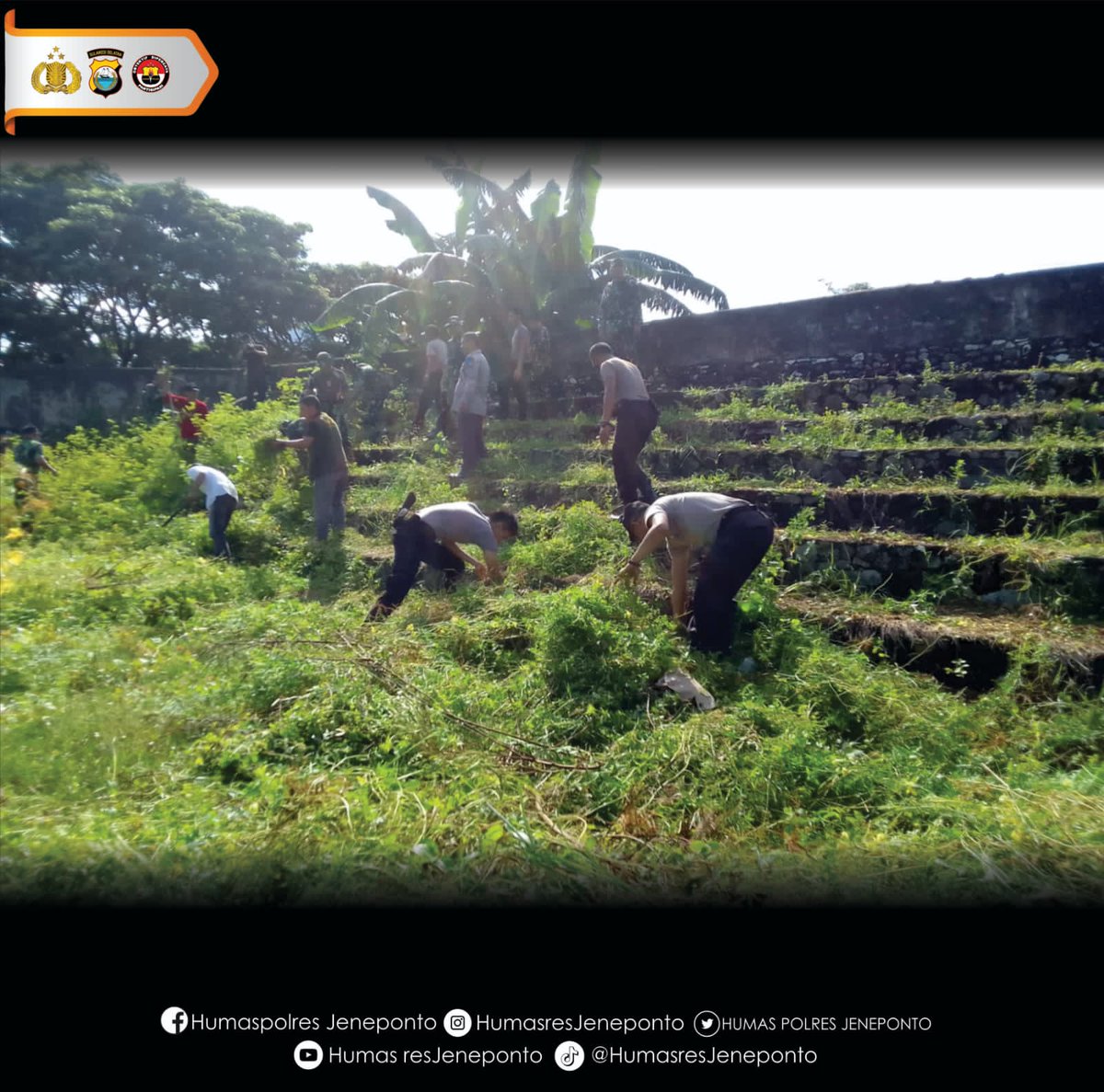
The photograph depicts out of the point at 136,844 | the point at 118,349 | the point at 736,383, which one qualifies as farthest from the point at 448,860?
the point at 118,349

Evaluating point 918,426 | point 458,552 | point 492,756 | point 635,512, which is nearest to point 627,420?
point 635,512

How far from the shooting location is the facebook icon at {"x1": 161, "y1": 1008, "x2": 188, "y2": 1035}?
1711 mm

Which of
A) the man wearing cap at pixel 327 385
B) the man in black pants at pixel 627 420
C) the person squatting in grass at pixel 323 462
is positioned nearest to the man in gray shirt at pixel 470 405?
the person squatting in grass at pixel 323 462

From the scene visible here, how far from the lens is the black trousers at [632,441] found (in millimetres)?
6145

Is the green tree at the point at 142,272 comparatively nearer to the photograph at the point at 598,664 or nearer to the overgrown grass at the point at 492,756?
the photograph at the point at 598,664

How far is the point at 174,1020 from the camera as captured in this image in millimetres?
1719

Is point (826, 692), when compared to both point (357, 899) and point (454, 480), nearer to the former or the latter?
point (357, 899)

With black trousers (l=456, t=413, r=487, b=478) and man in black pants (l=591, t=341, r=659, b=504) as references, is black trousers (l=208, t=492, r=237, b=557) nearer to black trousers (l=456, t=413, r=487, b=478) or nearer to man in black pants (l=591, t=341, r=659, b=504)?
black trousers (l=456, t=413, r=487, b=478)

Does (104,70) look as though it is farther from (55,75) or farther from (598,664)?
(598,664)

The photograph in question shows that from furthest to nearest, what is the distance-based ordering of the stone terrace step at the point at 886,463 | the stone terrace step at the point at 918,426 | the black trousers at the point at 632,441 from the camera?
the black trousers at the point at 632,441 → the stone terrace step at the point at 918,426 → the stone terrace step at the point at 886,463

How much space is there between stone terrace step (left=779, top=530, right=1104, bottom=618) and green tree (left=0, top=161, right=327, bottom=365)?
15.9 m

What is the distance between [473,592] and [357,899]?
3.19 metres

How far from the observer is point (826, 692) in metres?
3.56

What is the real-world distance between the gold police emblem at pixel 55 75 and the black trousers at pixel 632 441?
4.42 meters
